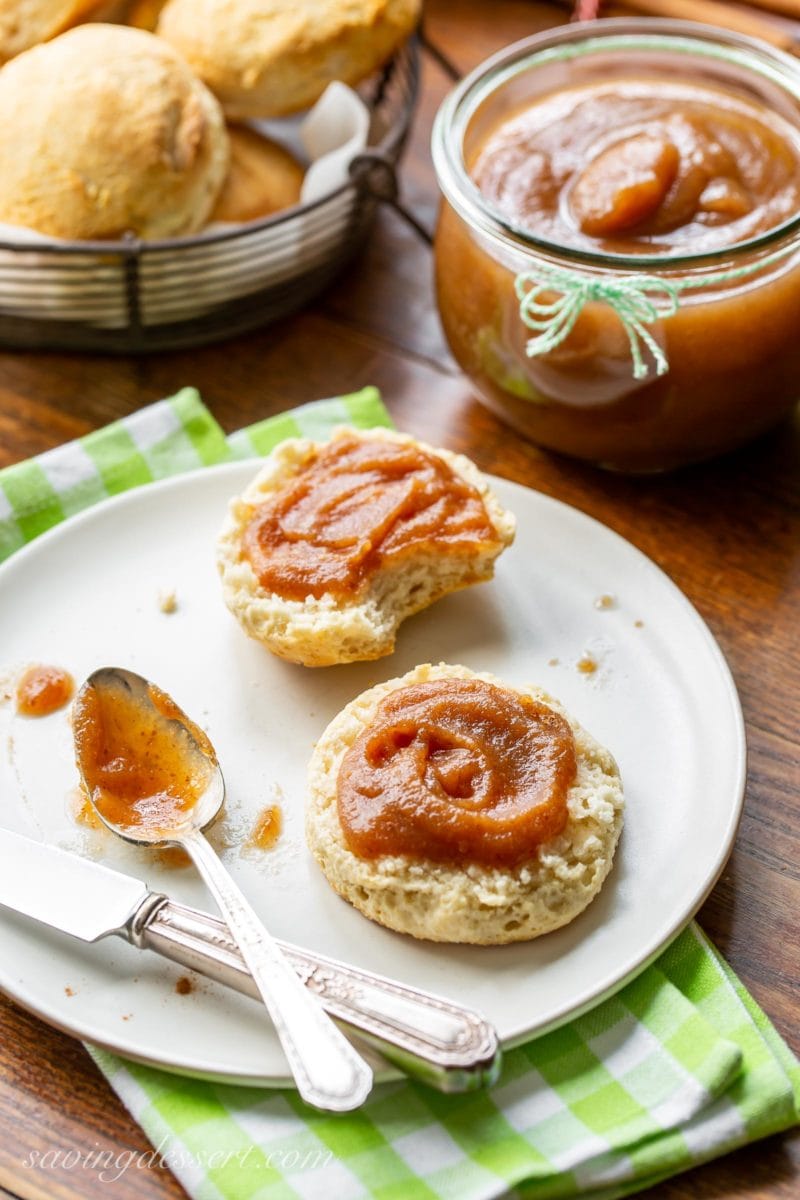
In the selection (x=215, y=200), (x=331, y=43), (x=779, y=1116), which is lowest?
(x=779, y=1116)

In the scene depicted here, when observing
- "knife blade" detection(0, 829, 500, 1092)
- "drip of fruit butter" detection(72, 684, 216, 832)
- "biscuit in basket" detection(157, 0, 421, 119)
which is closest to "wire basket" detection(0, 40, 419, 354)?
"biscuit in basket" detection(157, 0, 421, 119)

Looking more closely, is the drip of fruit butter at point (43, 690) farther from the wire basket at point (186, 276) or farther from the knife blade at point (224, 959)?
the wire basket at point (186, 276)

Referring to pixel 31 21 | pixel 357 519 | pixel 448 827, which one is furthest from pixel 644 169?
pixel 31 21

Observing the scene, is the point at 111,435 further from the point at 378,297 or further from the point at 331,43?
the point at 331,43

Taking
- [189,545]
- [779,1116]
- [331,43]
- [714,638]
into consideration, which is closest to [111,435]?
[189,545]

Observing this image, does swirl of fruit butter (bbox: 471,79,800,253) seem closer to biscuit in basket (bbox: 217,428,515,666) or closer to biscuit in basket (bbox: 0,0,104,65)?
biscuit in basket (bbox: 217,428,515,666)

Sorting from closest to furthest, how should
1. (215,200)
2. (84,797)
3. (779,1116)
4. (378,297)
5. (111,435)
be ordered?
(779,1116)
(84,797)
(111,435)
(215,200)
(378,297)
